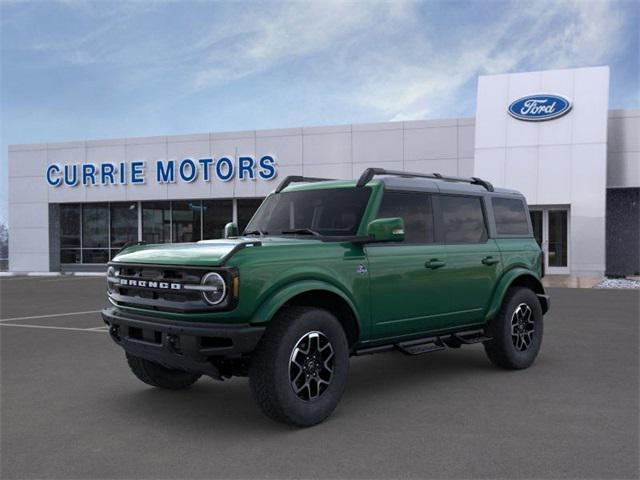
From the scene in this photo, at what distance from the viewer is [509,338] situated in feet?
22.1

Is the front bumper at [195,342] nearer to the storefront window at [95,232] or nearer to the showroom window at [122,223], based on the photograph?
the showroom window at [122,223]

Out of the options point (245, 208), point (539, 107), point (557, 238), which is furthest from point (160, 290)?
point (245, 208)

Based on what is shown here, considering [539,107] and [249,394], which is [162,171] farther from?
[249,394]

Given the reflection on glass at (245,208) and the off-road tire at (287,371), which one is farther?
the reflection on glass at (245,208)

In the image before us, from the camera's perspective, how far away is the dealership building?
22.2 m

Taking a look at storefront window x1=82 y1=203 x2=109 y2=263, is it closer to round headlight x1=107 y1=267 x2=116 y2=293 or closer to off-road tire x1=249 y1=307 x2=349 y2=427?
round headlight x1=107 y1=267 x2=116 y2=293

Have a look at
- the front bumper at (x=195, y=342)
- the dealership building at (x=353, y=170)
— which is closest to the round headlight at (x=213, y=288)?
the front bumper at (x=195, y=342)

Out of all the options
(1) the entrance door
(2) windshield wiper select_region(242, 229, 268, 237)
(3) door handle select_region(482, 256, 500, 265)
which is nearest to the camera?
(2) windshield wiper select_region(242, 229, 268, 237)

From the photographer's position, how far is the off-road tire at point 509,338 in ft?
22.0

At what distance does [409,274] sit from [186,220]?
24062mm

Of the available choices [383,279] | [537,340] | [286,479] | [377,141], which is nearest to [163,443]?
[286,479]

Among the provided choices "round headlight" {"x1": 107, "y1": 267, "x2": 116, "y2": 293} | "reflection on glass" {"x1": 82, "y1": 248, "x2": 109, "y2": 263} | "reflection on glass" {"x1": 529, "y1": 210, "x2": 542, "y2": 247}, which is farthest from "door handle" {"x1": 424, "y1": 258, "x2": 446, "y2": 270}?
"reflection on glass" {"x1": 82, "y1": 248, "x2": 109, "y2": 263}

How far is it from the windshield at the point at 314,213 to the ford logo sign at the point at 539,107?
18.4 meters

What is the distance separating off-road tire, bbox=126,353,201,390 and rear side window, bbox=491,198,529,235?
3772 millimetres
